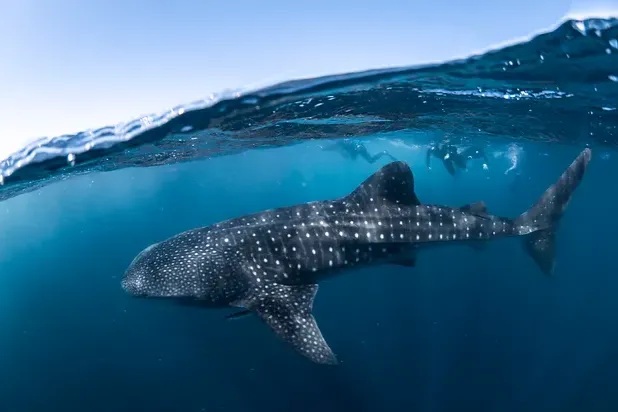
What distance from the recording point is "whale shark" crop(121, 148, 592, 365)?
23.9 ft

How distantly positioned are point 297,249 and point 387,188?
2.15m

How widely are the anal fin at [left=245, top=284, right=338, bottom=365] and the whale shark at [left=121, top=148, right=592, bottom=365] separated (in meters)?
0.02

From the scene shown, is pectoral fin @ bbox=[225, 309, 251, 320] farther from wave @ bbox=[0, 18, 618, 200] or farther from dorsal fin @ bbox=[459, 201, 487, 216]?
wave @ bbox=[0, 18, 618, 200]

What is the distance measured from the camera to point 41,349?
42219mm

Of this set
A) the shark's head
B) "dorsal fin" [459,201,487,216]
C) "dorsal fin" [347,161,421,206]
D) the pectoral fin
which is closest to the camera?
the pectoral fin

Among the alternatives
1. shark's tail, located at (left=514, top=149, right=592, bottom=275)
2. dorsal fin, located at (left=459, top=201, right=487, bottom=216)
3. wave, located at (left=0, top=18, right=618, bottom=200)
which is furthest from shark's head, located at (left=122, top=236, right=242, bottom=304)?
shark's tail, located at (left=514, top=149, right=592, bottom=275)

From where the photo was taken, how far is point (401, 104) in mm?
16109

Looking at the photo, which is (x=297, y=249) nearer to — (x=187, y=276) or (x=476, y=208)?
(x=187, y=276)

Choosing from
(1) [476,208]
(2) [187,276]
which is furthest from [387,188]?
(2) [187,276]

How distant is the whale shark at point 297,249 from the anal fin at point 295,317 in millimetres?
16

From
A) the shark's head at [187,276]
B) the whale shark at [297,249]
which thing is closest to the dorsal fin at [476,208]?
the whale shark at [297,249]

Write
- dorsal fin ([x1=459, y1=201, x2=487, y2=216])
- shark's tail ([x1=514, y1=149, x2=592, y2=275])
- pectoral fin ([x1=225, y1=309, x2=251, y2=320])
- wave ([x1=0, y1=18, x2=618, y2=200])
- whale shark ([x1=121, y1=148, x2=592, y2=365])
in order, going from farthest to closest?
wave ([x1=0, y1=18, x2=618, y2=200]) < shark's tail ([x1=514, y1=149, x2=592, y2=275]) < dorsal fin ([x1=459, y1=201, x2=487, y2=216]) < whale shark ([x1=121, y1=148, x2=592, y2=365]) < pectoral fin ([x1=225, y1=309, x2=251, y2=320])

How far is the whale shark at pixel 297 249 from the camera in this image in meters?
7.28

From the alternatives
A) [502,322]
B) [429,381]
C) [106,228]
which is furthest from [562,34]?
[106,228]
